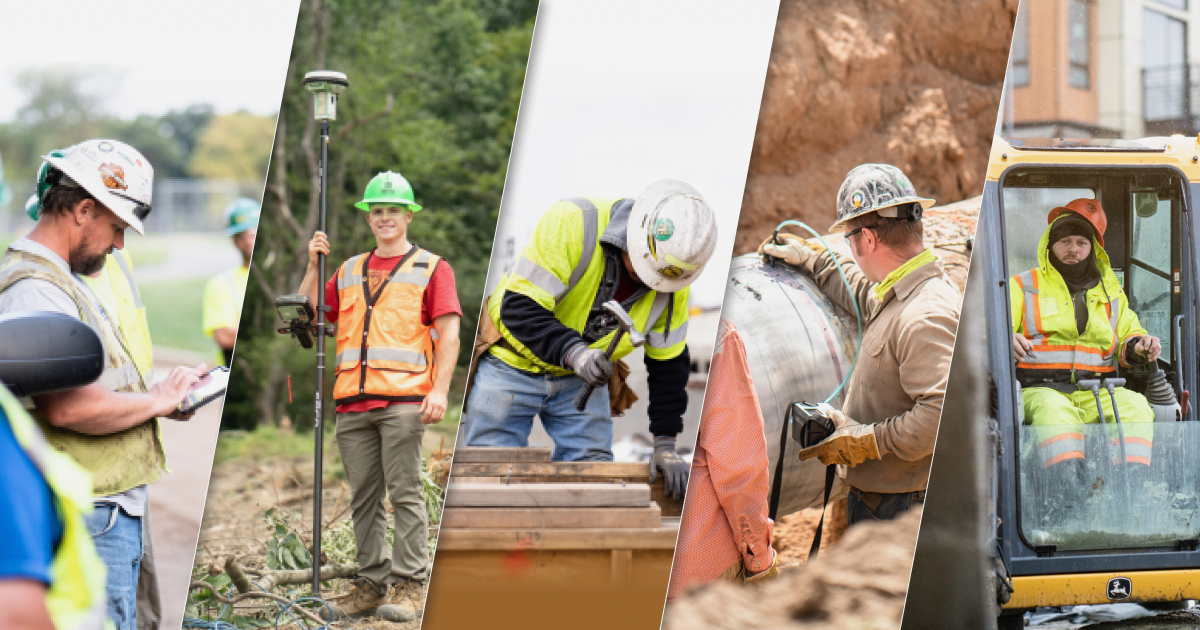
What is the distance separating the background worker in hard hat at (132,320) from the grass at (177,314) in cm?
4

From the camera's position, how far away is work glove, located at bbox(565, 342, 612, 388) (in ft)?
10.7

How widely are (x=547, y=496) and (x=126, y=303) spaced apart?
1649 mm

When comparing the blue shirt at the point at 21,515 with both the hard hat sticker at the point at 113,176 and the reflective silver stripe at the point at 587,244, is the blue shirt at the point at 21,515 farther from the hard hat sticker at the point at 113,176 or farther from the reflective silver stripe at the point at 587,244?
the reflective silver stripe at the point at 587,244

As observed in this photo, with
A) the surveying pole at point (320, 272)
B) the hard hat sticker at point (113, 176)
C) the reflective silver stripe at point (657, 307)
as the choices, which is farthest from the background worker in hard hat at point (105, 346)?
the reflective silver stripe at point (657, 307)

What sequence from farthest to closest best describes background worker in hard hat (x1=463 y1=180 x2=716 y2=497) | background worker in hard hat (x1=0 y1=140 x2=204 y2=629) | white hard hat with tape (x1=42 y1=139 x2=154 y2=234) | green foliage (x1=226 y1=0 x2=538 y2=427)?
1. green foliage (x1=226 y1=0 x2=538 y2=427)
2. background worker in hard hat (x1=463 y1=180 x2=716 y2=497)
3. white hard hat with tape (x1=42 y1=139 x2=154 y2=234)
4. background worker in hard hat (x1=0 y1=140 x2=204 y2=629)

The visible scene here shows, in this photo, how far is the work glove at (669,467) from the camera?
11.2 ft

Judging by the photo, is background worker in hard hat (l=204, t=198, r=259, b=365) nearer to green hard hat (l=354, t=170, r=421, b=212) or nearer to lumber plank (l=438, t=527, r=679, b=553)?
green hard hat (l=354, t=170, r=421, b=212)

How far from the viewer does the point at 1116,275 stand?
363cm

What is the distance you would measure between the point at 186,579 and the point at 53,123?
5.75 feet

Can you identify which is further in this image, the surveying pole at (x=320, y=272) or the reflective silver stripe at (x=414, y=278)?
the reflective silver stripe at (x=414, y=278)

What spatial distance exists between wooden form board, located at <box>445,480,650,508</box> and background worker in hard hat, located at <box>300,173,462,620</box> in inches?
9.9

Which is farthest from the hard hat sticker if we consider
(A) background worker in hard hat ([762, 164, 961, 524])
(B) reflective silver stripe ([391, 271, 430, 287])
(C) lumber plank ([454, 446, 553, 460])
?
(A) background worker in hard hat ([762, 164, 961, 524])

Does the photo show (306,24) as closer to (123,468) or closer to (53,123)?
(53,123)

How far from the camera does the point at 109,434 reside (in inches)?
125
